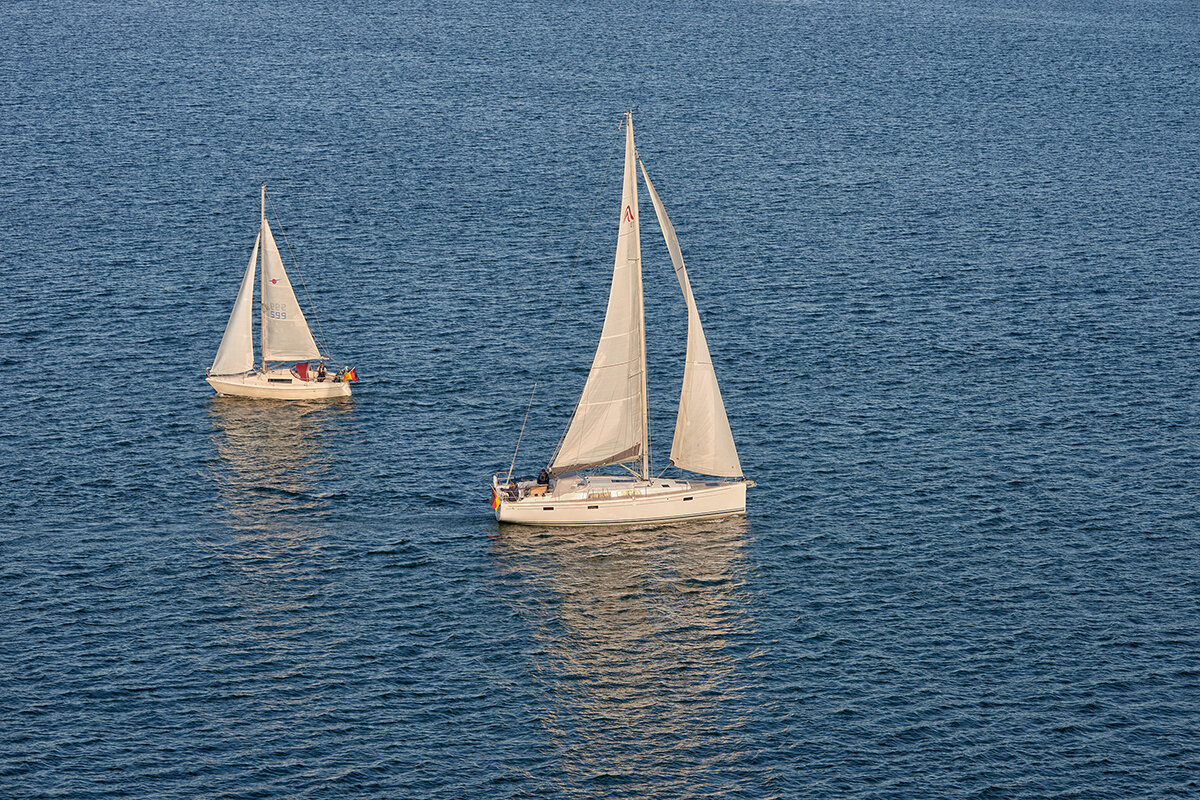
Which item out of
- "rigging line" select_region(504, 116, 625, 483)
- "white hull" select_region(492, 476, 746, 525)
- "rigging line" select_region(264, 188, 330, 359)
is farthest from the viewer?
"rigging line" select_region(264, 188, 330, 359)

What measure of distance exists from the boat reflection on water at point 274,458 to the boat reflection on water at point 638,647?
14.5m

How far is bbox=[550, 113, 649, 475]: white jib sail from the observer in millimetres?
102250

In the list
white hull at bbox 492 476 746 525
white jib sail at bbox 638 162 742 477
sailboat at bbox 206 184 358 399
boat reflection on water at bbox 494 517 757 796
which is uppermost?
sailboat at bbox 206 184 358 399

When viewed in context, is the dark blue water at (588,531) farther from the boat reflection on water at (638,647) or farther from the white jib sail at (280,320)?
the white jib sail at (280,320)

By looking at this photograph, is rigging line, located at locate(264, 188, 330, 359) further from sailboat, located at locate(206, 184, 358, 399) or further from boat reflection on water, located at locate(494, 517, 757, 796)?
boat reflection on water, located at locate(494, 517, 757, 796)

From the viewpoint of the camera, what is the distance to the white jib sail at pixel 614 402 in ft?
335

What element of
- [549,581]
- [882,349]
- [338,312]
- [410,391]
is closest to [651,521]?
[549,581]

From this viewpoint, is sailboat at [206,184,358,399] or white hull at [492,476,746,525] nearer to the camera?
white hull at [492,476,746,525]

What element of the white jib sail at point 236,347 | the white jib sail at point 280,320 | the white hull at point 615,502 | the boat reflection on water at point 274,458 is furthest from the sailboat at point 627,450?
the white jib sail at point 236,347

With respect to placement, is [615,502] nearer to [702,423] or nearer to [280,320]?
[702,423]

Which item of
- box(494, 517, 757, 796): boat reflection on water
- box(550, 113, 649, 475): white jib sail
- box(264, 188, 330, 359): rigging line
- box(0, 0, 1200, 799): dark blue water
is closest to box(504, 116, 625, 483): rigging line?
box(0, 0, 1200, 799): dark blue water

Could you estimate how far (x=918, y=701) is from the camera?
8569 cm

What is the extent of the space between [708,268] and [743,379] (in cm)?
2566

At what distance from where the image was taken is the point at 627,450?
4134 inches
